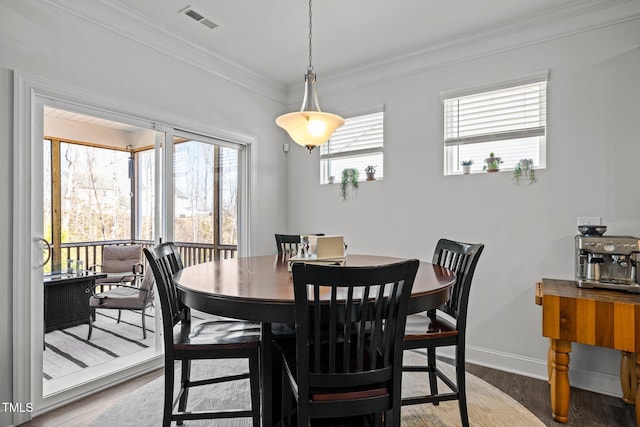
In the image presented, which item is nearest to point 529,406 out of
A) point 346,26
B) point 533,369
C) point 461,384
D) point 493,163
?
point 533,369

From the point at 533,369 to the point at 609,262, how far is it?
1.07 metres

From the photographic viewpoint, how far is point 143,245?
3.54 meters

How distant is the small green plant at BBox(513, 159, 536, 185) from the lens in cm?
292

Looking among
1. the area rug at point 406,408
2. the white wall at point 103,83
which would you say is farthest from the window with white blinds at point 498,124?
the white wall at point 103,83

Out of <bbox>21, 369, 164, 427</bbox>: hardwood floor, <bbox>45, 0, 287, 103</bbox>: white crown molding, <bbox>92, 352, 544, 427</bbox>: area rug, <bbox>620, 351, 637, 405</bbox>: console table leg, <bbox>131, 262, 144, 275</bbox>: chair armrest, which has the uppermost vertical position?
<bbox>45, 0, 287, 103</bbox>: white crown molding

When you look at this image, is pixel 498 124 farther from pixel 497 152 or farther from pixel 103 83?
pixel 103 83

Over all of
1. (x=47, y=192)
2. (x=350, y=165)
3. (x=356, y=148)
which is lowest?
(x=47, y=192)

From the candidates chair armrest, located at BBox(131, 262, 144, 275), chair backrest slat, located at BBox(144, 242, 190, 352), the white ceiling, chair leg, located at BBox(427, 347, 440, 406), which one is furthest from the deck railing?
chair leg, located at BBox(427, 347, 440, 406)

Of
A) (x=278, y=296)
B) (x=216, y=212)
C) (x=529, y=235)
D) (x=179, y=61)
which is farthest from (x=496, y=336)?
(x=179, y=61)

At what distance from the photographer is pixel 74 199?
304 cm

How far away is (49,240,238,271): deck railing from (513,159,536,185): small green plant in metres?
2.80

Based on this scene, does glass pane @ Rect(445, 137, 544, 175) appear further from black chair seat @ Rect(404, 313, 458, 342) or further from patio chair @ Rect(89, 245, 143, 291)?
patio chair @ Rect(89, 245, 143, 291)

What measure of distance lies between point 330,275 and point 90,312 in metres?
3.27

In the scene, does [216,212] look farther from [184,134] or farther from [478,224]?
[478,224]
